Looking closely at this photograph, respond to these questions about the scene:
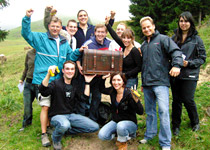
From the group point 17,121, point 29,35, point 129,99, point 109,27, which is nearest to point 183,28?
point 109,27

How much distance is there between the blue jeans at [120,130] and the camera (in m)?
3.62

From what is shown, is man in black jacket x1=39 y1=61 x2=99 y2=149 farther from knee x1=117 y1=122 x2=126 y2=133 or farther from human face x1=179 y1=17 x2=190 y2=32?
→ human face x1=179 y1=17 x2=190 y2=32

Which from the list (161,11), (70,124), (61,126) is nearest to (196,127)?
(70,124)

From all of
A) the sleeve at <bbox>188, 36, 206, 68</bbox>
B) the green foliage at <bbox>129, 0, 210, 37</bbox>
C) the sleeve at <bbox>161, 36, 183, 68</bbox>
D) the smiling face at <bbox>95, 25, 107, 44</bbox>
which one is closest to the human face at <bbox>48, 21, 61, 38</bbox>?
the smiling face at <bbox>95, 25, 107, 44</bbox>

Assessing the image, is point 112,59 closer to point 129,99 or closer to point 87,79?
point 87,79

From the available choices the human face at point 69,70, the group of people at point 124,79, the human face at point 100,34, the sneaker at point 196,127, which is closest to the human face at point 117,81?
the group of people at point 124,79

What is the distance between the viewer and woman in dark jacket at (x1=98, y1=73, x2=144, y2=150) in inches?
144

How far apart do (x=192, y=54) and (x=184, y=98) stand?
39.4 inches

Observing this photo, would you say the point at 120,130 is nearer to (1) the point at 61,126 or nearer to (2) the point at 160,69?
(1) the point at 61,126

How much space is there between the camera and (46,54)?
13.2 feet

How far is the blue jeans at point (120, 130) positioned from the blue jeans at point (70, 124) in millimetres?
448

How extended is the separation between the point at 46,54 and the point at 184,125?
155 inches

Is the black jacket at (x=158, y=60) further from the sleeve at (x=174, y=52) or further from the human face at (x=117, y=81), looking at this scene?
the human face at (x=117, y=81)

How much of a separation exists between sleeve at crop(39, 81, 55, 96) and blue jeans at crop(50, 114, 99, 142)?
58 cm
